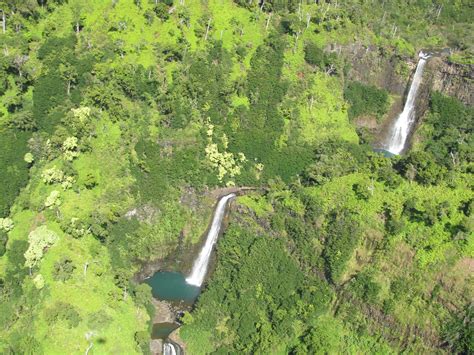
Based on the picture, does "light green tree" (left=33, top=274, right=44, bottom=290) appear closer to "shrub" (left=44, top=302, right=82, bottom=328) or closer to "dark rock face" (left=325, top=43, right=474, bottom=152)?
"shrub" (left=44, top=302, right=82, bottom=328)

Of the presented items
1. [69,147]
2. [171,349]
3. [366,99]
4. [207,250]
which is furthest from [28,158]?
[366,99]

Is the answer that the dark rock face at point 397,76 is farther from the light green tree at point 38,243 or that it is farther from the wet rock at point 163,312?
the light green tree at point 38,243

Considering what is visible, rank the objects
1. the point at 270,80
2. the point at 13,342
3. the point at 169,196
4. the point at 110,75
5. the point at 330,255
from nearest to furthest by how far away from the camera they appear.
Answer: the point at 13,342 → the point at 330,255 → the point at 169,196 → the point at 110,75 → the point at 270,80

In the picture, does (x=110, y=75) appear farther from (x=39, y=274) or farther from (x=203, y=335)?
(x=203, y=335)

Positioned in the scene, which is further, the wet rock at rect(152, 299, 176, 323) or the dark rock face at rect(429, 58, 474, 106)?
the dark rock face at rect(429, 58, 474, 106)

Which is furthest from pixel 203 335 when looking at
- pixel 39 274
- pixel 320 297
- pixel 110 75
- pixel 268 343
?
pixel 110 75

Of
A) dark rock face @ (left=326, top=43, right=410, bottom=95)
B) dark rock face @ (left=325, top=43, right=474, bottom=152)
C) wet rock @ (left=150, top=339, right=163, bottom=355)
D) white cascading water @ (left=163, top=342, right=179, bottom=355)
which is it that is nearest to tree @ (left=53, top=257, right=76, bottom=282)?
wet rock @ (left=150, top=339, right=163, bottom=355)

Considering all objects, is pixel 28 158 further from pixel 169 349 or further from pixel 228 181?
pixel 169 349

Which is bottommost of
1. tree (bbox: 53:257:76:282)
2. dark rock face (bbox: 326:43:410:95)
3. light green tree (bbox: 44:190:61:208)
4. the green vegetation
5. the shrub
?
the shrub

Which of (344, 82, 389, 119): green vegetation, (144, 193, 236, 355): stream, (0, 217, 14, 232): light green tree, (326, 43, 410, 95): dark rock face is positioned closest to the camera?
(0, 217, 14, 232): light green tree
